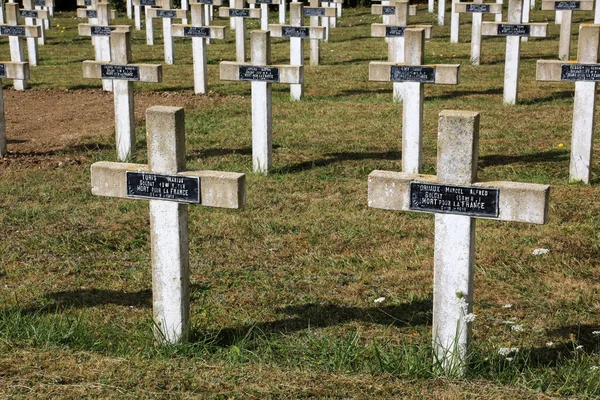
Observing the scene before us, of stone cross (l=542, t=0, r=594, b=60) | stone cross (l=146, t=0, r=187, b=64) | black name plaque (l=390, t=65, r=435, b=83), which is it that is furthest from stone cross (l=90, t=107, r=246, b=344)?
stone cross (l=146, t=0, r=187, b=64)

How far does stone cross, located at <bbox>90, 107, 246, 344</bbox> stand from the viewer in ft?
17.1

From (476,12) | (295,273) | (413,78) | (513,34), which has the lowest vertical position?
(295,273)

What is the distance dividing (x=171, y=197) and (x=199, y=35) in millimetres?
9556

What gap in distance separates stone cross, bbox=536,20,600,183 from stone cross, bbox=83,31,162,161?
408cm

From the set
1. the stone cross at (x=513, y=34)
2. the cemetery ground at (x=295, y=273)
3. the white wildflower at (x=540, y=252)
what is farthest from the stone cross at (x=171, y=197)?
the stone cross at (x=513, y=34)

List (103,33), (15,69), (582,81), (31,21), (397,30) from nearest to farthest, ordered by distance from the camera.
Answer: (582,81) → (15,69) → (397,30) → (103,33) → (31,21)

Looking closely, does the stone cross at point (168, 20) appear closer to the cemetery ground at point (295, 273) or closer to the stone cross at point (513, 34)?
the cemetery ground at point (295, 273)

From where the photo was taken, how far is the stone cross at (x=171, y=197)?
5.21 metres

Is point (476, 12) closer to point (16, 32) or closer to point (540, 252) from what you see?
point (16, 32)

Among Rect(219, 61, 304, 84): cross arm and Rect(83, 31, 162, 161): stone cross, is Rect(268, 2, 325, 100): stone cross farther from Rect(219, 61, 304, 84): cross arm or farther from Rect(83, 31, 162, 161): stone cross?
Rect(219, 61, 304, 84): cross arm

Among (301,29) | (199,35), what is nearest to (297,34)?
(301,29)

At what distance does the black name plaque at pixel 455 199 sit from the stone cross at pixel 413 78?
14.9 ft

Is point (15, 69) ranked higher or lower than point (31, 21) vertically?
lower

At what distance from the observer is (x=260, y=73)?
972 centimetres
